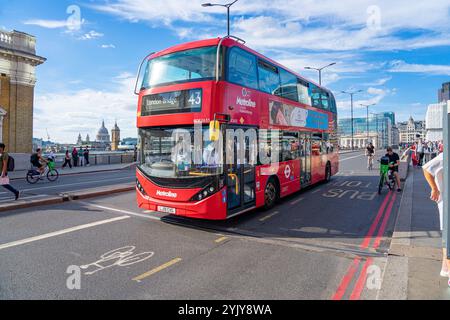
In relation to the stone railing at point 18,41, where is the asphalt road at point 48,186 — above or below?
below

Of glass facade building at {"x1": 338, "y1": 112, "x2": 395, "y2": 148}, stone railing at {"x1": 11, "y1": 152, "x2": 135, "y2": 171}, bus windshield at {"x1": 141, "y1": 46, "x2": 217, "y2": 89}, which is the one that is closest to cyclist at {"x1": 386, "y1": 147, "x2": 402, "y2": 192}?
bus windshield at {"x1": 141, "y1": 46, "x2": 217, "y2": 89}

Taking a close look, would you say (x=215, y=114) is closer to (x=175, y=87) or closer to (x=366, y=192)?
(x=175, y=87)

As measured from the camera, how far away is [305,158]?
35.0 feet

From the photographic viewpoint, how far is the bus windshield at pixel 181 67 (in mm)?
6180

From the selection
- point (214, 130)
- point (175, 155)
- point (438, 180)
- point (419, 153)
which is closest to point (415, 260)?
point (438, 180)

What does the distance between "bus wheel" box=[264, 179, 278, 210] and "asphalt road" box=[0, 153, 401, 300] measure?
0.97ft

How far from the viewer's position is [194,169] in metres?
6.14

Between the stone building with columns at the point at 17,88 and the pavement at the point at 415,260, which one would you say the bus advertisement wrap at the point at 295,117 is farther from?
the stone building with columns at the point at 17,88

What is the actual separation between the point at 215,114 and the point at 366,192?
25.8ft

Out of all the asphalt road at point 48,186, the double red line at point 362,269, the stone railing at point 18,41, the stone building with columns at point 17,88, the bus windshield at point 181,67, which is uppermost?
the stone railing at point 18,41

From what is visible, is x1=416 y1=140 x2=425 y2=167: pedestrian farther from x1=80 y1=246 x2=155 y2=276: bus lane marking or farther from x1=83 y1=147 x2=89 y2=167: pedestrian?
x1=83 y1=147 x2=89 y2=167: pedestrian

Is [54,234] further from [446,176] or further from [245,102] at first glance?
[446,176]

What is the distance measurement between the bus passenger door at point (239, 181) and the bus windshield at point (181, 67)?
5.60 feet

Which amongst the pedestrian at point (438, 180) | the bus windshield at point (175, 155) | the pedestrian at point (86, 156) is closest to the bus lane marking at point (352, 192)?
the bus windshield at point (175, 155)
